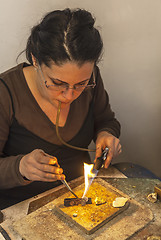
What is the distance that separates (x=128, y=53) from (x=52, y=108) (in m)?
0.90

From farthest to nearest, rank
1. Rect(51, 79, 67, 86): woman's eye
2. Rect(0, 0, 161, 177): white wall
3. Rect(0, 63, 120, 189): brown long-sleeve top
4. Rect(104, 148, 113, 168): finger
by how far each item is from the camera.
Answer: Rect(0, 0, 161, 177): white wall < Rect(104, 148, 113, 168): finger < Rect(0, 63, 120, 189): brown long-sleeve top < Rect(51, 79, 67, 86): woman's eye

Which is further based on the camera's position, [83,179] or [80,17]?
[83,179]

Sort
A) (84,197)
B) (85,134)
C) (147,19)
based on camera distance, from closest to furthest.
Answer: (84,197), (85,134), (147,19)

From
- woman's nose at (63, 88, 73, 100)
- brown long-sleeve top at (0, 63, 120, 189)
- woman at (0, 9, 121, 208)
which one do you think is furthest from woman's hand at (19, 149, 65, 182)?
woman's nose at (63, 88, 73, 100)

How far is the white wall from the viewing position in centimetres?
190

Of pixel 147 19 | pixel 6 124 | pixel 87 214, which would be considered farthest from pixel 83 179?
pixel 147 19

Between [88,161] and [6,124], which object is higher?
[6,124]

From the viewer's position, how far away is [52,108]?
62.4 inches

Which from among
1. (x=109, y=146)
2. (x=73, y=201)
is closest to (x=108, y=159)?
(x=109, y=146)

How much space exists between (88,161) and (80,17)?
97 centimetres

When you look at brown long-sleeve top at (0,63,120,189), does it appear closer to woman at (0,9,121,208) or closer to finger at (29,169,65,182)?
woman at (0,9,121,208)

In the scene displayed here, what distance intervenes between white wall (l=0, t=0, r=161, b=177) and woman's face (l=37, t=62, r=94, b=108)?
2.38ft

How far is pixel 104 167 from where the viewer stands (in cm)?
158

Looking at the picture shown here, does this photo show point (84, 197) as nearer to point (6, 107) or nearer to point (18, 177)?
point (18, 177)
